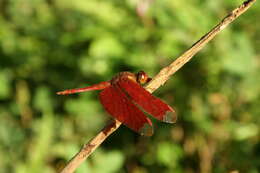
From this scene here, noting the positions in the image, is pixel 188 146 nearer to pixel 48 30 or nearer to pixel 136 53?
pixel 136 53

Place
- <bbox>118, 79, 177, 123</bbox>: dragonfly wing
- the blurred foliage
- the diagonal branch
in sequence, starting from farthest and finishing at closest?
the blurred foliage → <bbox>118, 79, 177, 123</bbox>: dragonfly wing → the diagonal branch

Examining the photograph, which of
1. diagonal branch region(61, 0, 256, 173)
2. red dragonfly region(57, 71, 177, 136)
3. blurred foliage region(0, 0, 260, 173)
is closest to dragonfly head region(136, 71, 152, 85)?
red dragonfly region(57, 71, 177, 136)

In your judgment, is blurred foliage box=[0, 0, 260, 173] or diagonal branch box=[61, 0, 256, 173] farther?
blurred foliage box=[0, 0, 260, 173]

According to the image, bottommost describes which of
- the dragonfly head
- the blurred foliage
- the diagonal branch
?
the diagonal branch

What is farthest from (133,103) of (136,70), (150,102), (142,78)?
(136,70)

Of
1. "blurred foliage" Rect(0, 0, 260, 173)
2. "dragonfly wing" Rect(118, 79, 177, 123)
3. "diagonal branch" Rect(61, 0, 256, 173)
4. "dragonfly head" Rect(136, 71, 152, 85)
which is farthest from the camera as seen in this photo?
"blurred foliage" Rect(0, 0, 260, 173)

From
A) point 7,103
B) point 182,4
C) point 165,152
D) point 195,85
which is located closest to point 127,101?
point 165,152

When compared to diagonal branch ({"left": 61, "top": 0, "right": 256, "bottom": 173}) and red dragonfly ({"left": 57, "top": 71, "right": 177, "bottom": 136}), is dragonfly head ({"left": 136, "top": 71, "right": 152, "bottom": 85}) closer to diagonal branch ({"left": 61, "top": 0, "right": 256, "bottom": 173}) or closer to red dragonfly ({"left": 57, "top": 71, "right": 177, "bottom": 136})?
red dragonfly ({"left": 57, "top": 71, "right": 177, "bottom": 136})

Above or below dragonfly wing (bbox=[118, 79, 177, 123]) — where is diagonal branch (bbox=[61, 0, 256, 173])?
below
